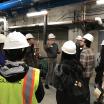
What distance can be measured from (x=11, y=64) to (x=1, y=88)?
9.3 inches

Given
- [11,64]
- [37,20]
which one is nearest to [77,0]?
[37,20]

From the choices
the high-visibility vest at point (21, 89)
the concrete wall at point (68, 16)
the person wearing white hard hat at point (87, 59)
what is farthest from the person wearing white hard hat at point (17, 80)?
the concrete wall at point (68, 16)

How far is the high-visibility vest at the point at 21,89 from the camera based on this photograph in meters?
2.72

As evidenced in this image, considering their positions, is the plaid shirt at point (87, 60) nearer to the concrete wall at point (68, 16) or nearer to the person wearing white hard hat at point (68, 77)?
the person wearing white hard hat at point (68, 77)

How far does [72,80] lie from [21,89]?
5.58 feet

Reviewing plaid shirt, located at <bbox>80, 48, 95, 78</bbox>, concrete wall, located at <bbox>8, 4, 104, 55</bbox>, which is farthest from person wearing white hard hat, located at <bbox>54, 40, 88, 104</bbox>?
concrete wall, located at <bbox>8, 4, 104, 55</bbox>

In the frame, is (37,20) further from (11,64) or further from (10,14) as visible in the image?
(11,64)

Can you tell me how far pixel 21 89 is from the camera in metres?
2.72

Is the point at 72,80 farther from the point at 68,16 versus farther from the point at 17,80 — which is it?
the point at 68,16

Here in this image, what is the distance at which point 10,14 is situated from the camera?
49.9ft

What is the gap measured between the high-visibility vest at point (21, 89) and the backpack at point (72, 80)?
5.38 feet

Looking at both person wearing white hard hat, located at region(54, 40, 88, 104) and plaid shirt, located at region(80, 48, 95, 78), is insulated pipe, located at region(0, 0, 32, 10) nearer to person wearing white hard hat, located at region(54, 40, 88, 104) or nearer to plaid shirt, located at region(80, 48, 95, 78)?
plaid shirt, located at region(80, 48, 95, 78)

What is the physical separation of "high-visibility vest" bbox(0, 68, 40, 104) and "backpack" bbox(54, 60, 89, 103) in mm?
1640

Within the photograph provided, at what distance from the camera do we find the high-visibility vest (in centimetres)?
272
